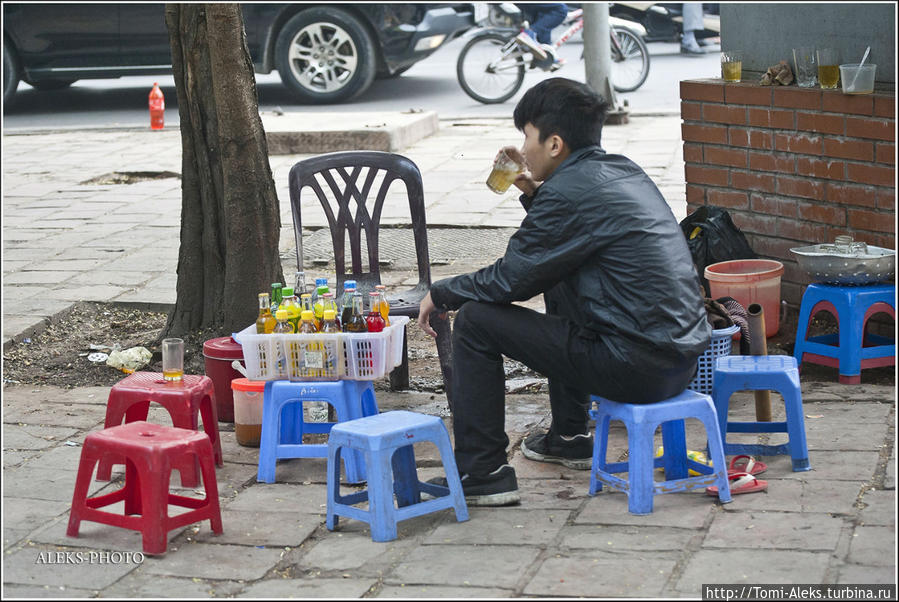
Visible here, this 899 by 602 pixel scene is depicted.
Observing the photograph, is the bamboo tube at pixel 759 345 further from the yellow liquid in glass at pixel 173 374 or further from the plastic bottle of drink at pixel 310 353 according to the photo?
the yellow liquid in glass at pixel 173 374

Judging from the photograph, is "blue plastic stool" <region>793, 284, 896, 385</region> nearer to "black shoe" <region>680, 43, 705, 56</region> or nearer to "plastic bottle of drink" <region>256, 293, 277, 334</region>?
"plastic bottle of drink" <region>256, 293, 277, 334</region>

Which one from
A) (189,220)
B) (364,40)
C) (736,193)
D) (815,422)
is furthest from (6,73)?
(815,422)

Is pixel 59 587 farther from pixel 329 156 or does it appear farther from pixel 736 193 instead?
pixel 736 193

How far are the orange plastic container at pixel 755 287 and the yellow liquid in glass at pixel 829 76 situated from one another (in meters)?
0.81

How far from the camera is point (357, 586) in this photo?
136 inches

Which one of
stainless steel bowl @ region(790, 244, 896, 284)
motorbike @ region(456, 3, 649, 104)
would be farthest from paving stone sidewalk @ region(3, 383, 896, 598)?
motorbike @ region(456, 3, 649, 104)

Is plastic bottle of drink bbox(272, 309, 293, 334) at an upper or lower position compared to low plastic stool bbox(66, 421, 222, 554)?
upper

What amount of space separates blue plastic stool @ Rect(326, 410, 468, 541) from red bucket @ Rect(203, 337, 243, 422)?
1.13m

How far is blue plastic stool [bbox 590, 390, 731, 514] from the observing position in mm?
3848

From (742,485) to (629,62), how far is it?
1050 cm

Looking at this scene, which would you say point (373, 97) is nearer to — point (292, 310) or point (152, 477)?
point (292, 310)

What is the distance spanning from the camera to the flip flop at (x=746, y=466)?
164 inches

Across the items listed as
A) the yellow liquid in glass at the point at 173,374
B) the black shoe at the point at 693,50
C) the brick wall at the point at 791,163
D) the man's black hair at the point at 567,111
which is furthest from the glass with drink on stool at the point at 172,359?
the black shoe at the point at 693,50

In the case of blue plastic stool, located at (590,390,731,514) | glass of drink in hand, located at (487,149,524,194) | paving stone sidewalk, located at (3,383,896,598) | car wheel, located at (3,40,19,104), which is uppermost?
car wheel, located at (3,40,19,104)
